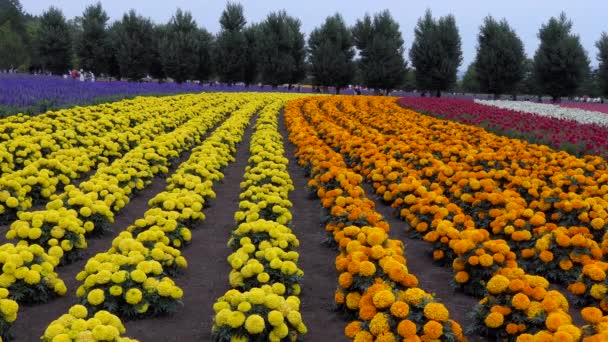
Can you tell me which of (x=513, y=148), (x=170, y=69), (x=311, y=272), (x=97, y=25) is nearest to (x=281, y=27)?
(x=170, y=69)

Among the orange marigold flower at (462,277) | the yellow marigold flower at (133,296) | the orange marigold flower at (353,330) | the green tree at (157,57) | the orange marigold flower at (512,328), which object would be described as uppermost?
the green tree at (157,57)

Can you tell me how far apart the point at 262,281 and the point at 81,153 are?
741 centimetres

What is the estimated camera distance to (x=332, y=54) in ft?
177

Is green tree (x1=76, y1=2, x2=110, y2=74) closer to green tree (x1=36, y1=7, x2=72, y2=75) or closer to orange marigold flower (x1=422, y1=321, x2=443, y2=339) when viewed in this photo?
green tree (x1=36, y1=7, x2=72, y2=75)

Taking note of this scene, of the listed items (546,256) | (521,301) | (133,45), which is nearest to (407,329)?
(521,301)

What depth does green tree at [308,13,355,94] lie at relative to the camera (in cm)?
5378

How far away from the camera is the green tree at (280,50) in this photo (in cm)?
5253

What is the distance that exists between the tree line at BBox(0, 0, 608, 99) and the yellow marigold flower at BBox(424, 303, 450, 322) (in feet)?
151

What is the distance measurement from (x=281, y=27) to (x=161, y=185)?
44.8 meters

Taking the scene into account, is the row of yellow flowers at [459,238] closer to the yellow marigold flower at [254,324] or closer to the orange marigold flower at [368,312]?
the orange marigold flower at [368,312]

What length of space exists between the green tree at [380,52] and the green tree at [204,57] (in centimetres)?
1346

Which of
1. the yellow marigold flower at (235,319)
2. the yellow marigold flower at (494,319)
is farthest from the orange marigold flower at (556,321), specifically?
the yellow marigold flower at (235,319)

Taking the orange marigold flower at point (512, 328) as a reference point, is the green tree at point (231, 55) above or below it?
above

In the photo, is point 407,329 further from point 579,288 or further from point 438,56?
point 438,56
